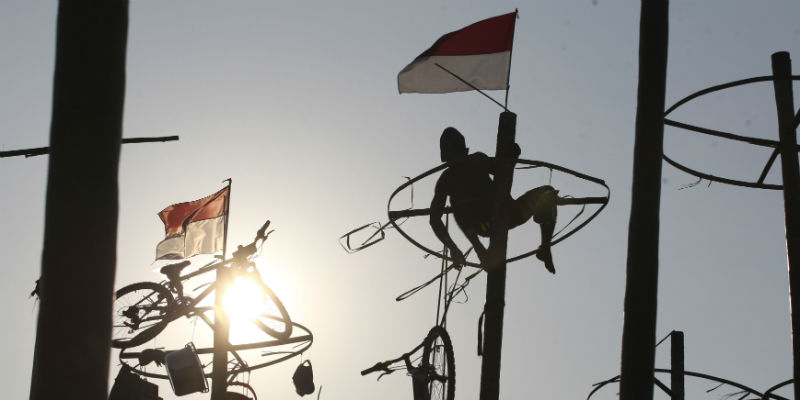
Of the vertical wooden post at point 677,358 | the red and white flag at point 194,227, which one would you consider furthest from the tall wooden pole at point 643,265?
the red and white flag at point 194,227

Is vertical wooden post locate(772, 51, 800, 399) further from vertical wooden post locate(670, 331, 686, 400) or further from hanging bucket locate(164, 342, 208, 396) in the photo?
hanging bucket locate(164, 342, 208, 396)

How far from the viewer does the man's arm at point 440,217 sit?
15.6m

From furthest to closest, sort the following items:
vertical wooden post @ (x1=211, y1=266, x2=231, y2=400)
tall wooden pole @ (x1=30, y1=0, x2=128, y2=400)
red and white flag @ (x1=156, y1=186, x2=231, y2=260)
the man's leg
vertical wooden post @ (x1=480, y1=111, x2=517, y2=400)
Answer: red and white flag @ (x1=156, y1=186, x2=231, y2=260) < vertical wooden post @ (x1=211, y1=266, x2=231, y2=400) < the man's leg < vertical wooden post @ (x1=480, y1=111, x2=517, y2=400) < tall wooden pole @ (x1=30, y1=0, x2=128, y2=400)

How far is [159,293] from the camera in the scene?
21875 mm

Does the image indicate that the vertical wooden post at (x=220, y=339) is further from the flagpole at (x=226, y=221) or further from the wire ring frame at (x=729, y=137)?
the wire ring frame at (x=729, y=137)

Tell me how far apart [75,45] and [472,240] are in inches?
354

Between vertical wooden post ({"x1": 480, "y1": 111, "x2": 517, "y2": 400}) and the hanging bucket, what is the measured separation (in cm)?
871

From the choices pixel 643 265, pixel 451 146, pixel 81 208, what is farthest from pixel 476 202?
pixel 81 208

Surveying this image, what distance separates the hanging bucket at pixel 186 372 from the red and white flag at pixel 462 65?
7673mm

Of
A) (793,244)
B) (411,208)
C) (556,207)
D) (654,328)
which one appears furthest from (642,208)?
(793,244)

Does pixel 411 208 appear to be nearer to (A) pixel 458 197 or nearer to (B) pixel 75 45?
(A) pixel 458 197

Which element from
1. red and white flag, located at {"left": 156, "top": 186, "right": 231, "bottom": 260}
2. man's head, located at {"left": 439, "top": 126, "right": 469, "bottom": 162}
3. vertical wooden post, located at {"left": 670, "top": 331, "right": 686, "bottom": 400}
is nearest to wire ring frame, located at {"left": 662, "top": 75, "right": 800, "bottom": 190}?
man's head, located at {"left": 439, "top": 126, "right": 469, "bottom": 162}

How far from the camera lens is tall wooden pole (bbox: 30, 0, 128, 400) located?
22.6 feet

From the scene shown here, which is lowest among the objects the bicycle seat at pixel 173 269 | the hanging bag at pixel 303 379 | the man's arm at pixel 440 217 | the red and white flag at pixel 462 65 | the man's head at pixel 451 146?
the hanging bag at pixel 303 379
